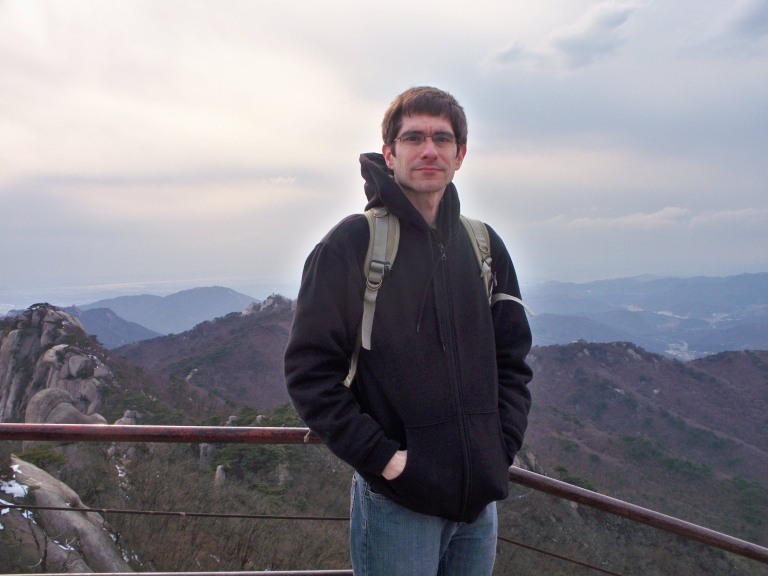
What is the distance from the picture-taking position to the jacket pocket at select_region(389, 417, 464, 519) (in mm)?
1537

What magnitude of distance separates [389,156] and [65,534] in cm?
369

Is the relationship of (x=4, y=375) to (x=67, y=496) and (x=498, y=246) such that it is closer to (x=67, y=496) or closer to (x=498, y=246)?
(x=67, y=496)

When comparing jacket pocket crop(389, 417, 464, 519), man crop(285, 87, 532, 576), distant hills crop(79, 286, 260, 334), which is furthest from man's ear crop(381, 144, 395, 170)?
distant hills crop(79, 286, 260, 334)

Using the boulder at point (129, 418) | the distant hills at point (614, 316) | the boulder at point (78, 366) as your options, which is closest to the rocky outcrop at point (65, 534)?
the boulder at point (129, 418)

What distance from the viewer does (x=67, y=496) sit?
15.3 ft

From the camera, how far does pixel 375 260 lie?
62.8 inches

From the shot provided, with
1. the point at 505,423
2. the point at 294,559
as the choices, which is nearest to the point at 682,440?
the point at 294,559

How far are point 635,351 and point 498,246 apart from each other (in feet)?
188

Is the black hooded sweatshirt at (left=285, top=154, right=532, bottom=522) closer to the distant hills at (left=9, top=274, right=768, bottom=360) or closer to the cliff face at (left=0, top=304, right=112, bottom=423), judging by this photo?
the cliff face at (left=0, top=304, right=112, bottom=423)

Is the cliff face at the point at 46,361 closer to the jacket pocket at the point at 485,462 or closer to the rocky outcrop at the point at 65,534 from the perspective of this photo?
the rocky outcrop at the point at 65,534

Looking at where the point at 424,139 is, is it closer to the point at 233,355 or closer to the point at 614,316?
the point at 233,355

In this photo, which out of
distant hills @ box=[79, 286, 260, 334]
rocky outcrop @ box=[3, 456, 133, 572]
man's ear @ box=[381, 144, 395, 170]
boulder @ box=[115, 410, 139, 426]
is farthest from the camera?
distant hills @ box=[79, 286, 260, 334]

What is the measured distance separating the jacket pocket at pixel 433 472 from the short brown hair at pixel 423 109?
101 cm

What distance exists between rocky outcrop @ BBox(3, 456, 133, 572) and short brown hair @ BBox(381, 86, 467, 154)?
9.60ft
